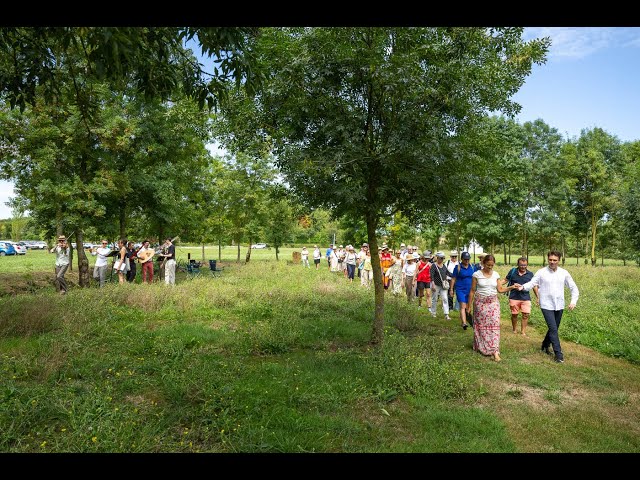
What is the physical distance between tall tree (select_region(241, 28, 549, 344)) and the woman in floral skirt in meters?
2.15

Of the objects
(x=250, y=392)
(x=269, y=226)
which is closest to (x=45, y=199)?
(x=250, y=392)

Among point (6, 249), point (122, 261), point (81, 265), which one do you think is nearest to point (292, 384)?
point (122, 261)

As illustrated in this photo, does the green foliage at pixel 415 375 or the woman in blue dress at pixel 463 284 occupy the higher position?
the woman in blue dress at pixel 463 284

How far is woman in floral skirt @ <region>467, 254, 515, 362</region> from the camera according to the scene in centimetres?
778

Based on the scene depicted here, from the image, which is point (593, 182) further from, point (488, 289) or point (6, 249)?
point (6, 249)

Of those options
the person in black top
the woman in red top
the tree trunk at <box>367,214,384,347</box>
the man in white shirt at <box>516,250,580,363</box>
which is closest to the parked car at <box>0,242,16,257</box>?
the woman in red top

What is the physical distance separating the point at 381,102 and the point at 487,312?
4.42 metres

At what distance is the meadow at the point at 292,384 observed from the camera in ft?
14.3

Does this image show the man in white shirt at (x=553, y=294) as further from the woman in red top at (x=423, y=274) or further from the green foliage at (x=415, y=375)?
the woman in red top at (x=423, y=274)

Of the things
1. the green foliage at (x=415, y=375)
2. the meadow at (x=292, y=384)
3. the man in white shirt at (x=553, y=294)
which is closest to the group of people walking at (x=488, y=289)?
the man in white shirt at (x=553, y=294)

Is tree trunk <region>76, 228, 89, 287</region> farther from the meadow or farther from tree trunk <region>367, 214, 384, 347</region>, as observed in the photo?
tree trunk <region>367, 214, 384, 347</region>

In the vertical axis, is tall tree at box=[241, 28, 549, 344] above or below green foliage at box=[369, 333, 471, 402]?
above

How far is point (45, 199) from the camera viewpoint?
47.9ft

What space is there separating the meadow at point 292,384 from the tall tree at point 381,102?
2.77 meters
